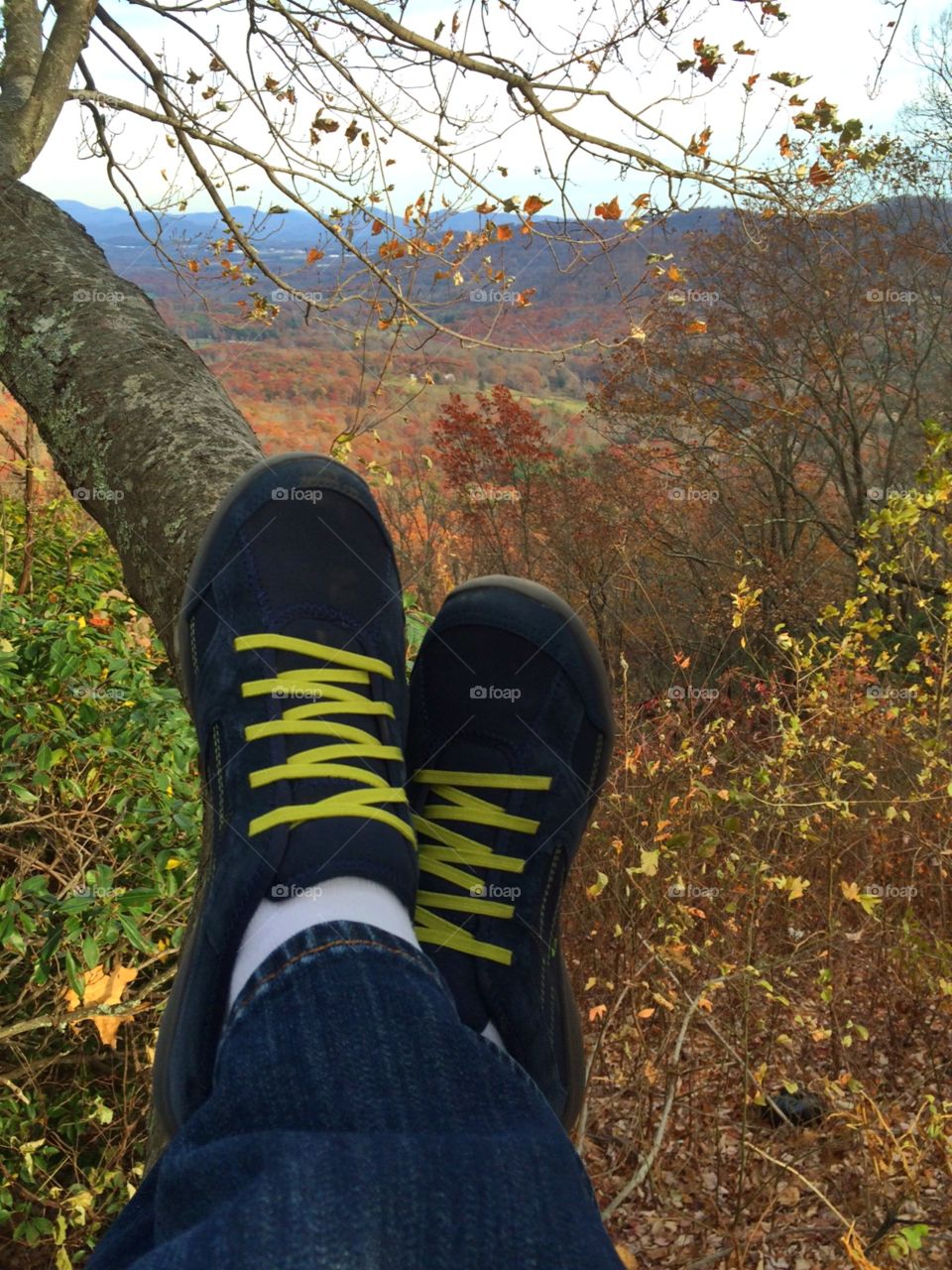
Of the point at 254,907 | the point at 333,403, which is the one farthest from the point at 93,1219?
the point at 333,403

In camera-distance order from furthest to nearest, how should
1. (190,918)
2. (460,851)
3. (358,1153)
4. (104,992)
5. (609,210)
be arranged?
(609,210)
(104,992)
(460,851)
(190,918)
(358,1153)

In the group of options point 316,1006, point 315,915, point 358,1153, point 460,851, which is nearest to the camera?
point 358,1153

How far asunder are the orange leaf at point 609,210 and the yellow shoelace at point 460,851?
86.7 inches

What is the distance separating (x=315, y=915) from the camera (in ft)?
3.72

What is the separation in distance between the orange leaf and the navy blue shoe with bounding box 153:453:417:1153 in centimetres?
192

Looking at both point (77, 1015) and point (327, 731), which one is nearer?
point (327, 731)

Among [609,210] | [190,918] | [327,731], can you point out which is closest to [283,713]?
[327,731]

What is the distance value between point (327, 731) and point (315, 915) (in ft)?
1.05

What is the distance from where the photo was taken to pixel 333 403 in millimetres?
5789

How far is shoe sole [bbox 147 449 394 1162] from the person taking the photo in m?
1.09

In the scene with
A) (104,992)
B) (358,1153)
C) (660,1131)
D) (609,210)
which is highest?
(609,210)

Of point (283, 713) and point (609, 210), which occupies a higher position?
point (609, 210)

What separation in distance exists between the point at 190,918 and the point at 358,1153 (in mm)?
544

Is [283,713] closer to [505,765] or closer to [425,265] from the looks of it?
[505,765]
